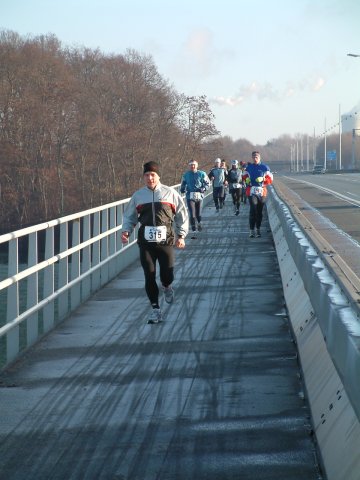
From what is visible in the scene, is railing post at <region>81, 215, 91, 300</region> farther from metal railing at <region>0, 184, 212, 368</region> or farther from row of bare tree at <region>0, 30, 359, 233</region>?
row of bare tree at <region>0, 30, 359, 233</region>

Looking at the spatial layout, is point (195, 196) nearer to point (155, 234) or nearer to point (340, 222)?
point (340, 222)

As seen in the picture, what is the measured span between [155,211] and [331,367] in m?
5.49

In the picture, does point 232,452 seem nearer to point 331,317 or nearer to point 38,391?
point 331,317

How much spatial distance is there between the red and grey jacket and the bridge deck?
1.04 meters

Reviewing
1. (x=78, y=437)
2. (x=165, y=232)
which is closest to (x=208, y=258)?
(x=165, y=232)

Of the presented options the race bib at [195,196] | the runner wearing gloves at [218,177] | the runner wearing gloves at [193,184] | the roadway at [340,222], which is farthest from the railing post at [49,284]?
the runner wearing gloves at [218,177]

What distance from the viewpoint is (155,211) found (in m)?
11.7

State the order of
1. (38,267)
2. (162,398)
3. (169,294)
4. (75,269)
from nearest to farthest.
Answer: (162,398), (38,267), (169,294), (75,269)

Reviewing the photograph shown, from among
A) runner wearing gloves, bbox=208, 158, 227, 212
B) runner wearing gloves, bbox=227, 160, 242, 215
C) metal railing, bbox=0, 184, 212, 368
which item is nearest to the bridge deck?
metal railing, bbox=0, 184, 212, 368

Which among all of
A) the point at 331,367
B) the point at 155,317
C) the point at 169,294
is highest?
the point at 331,367

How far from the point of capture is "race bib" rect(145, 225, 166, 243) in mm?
11648

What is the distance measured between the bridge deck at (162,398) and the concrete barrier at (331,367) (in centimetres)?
29

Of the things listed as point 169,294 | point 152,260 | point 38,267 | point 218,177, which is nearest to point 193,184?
point 218,177

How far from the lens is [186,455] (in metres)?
6.26
